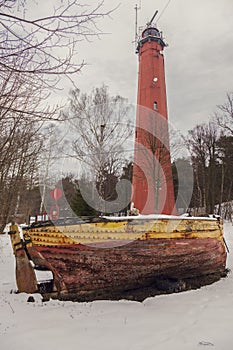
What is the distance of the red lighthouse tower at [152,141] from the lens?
1526 centimetres

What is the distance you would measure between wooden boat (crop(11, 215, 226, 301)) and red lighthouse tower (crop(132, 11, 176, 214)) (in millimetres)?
8163

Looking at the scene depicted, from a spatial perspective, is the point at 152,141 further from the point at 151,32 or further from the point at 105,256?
the point at 105,256

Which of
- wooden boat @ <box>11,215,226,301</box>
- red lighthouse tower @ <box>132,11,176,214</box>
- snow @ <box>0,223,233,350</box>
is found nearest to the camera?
snow @ <box>0,223,233,350</box>

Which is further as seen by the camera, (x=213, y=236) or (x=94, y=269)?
(x=213, y=236)

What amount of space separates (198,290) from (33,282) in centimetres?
319

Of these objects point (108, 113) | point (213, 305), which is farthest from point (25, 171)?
point (213, 305)

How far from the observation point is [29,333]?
13.1 ft

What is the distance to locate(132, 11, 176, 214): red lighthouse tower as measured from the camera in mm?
15258

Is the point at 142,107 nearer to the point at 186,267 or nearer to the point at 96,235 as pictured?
the point at 186,267

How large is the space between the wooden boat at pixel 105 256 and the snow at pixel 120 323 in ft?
1.31

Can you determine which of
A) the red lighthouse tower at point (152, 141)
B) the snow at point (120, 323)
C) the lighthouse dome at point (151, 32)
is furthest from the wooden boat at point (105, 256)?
the lighthouse dome at point (151, 32)

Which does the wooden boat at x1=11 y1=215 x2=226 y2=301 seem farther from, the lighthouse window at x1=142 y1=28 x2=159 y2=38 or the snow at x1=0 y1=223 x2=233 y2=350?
the lighthouse window at x1=142 y1=28 x2=159 y2=38

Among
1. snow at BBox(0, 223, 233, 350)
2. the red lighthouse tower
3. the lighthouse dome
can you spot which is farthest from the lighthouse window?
snow at BBox(0, 223, 233, 350)

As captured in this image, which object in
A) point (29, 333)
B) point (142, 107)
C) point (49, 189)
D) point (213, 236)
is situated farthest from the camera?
point (49, 189)
